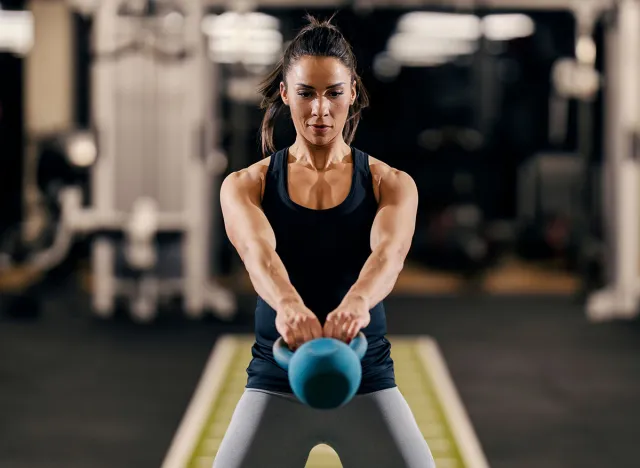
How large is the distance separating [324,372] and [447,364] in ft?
11.8

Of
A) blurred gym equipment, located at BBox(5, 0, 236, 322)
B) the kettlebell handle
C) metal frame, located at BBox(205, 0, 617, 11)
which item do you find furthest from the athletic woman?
metal frame, located at BBox(205, 0, 617, 11)

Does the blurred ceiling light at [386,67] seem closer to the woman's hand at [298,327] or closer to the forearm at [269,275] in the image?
the forearm at [269,275]

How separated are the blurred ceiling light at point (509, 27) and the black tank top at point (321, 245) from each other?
759 cm

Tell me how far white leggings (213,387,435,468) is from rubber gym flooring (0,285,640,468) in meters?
1.71

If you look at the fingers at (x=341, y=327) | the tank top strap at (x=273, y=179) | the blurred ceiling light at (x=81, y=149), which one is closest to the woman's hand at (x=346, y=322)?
the fingers at (x=341, y=327)

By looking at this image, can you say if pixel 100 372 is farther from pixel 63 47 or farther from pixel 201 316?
pixel 63 47

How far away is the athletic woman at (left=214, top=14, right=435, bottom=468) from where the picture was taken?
4.46 ft

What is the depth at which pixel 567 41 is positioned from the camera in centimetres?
866

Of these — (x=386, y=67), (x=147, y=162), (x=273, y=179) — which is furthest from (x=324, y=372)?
(x=386, y=67)

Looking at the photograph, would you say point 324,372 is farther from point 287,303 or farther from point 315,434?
point 315,434

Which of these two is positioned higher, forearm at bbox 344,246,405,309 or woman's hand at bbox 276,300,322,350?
forearm at bbox 344,246,405,309

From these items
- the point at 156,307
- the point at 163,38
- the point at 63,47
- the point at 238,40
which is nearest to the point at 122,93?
the point at 163,38

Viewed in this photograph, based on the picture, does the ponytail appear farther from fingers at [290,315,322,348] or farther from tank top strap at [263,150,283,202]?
fingers at [290,315,322,348]

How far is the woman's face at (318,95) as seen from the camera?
1.35 m
